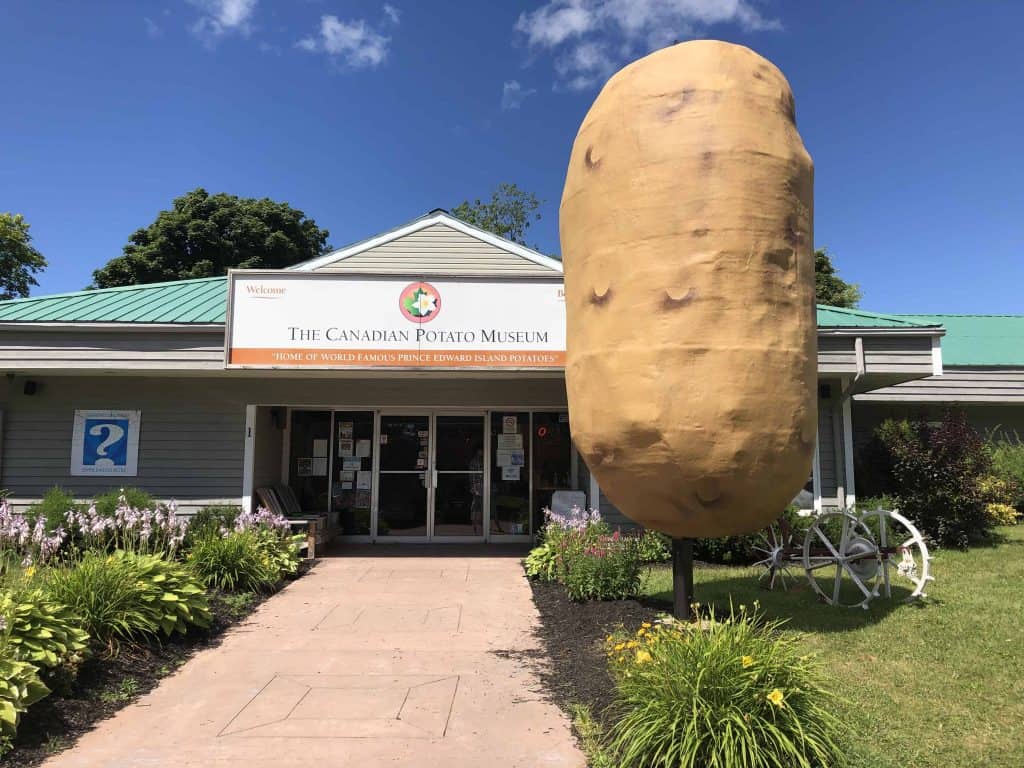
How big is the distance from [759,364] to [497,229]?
3447cm

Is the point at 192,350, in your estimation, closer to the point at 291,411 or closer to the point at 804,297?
the point at 291,411

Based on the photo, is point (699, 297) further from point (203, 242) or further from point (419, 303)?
point (203, 242)

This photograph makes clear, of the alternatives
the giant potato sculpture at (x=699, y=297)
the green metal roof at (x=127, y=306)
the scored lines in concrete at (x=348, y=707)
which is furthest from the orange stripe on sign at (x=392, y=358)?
the giant potato sculpture at (x=699, y=297)

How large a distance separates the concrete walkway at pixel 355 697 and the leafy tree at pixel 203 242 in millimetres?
25719

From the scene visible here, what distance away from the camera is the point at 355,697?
463 cm

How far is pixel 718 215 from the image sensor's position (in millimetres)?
3246

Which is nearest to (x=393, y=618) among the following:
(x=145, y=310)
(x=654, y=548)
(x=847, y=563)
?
(x=654, y=548)

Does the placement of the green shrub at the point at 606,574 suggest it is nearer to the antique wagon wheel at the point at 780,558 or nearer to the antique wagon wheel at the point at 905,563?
the antique wagon wheel at the point at 780,558

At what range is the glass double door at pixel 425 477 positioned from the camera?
455 inches

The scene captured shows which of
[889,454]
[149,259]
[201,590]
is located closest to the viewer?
[201,590]

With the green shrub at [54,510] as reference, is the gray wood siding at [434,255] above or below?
above

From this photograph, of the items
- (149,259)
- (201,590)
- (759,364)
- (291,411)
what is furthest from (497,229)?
(759,364)

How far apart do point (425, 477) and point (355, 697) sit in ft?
22.7

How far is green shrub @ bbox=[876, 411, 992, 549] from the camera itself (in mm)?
9852
